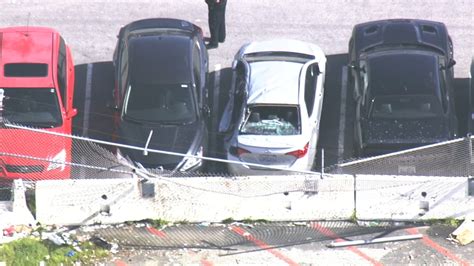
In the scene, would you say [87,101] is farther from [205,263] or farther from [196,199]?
[205,263]

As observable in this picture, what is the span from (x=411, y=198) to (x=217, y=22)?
616 cm

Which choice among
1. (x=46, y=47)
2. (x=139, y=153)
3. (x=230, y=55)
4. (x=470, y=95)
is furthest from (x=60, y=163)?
(x=470, y=95)

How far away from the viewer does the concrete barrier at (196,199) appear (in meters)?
20.6

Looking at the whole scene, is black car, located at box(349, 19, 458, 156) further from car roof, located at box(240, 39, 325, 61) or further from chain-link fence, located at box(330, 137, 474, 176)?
chain-link fence, located at box(330, 137, 474, 176)

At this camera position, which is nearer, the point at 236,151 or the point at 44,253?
the point at 44,253

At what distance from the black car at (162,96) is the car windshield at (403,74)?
3155 millimetres

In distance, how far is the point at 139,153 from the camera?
21.9 meters

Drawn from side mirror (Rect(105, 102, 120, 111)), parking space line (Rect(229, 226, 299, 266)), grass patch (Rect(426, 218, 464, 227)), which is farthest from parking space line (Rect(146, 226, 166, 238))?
grass patch (Rect(426, 218, 464, 227))

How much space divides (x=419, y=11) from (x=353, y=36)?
7.40 ft

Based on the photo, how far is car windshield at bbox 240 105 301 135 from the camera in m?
22.2

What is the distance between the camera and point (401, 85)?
22562 millimetres

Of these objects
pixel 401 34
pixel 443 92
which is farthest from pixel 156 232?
pixel 401 34

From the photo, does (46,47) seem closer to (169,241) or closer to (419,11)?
(169,241)

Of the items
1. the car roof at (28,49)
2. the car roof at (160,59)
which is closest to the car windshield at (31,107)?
the car roof at (28,49)
